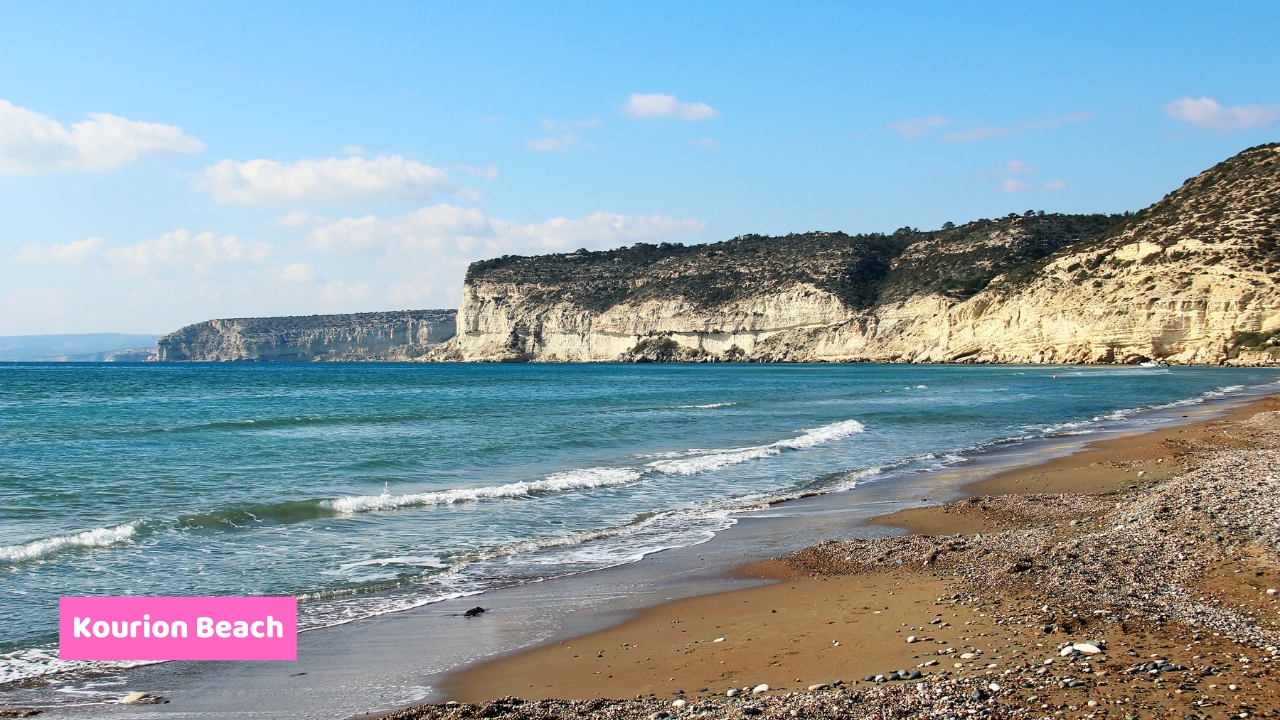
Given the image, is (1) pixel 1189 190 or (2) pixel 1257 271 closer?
(2) pixel 1257 271

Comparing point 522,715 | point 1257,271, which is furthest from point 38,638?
point 1257,271

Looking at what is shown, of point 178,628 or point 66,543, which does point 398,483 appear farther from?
point 178,628

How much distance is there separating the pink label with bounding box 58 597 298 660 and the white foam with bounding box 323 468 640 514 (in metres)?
4.90

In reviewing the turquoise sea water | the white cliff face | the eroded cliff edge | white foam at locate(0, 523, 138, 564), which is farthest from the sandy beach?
the white cliff face

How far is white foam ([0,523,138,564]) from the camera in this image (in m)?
9.52

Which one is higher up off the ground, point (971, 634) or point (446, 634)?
point (971, 634)

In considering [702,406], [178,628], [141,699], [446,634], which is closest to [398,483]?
[178,628]

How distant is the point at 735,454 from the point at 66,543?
525 inches

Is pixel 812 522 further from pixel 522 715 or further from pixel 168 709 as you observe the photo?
pixel 168 709

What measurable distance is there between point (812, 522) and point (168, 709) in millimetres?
8333

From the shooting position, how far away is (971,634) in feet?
18.9

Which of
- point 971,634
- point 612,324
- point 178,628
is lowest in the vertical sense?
point 178,628

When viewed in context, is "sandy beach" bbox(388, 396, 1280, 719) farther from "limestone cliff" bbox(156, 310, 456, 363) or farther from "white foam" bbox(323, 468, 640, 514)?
"limestone cliff" bbox(156, 310, 456, 363)

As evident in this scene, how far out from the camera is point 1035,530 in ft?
31.7
